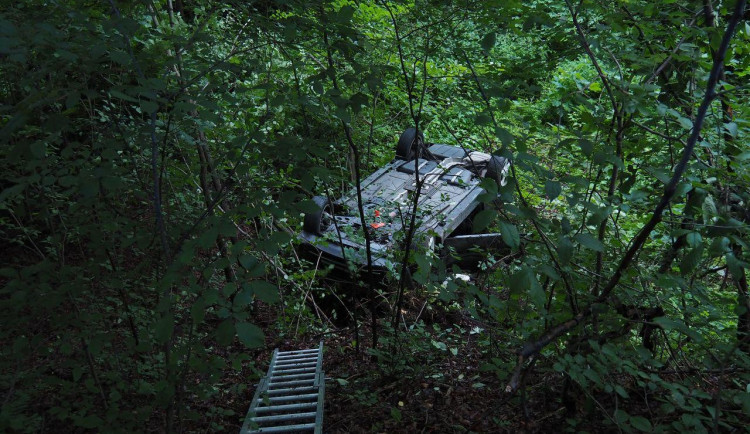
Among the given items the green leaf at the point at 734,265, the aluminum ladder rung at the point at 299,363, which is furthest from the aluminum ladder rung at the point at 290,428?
the green leaf at the point at 734,265

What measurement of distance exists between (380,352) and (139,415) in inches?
87.9

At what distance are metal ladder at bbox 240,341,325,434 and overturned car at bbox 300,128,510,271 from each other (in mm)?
1045

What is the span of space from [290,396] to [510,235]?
2723 mm

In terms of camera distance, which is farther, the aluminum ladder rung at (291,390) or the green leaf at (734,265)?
the aluminum ladder rung at (291,390)

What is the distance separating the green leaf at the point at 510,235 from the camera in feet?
6.65

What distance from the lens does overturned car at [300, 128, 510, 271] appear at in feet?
17.9

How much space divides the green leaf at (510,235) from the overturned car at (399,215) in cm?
256

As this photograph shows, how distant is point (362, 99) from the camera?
279cm

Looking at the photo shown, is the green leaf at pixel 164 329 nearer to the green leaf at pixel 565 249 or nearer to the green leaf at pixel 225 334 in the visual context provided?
the green leaf at pixel 225 334

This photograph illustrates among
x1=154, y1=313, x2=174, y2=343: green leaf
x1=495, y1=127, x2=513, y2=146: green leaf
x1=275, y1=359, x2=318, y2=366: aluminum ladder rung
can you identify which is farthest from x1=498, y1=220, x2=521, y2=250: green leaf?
x1=275, y1=359, x2=318, y2=366: aluminum ladder rung

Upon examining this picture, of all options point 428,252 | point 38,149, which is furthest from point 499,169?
point 38,149

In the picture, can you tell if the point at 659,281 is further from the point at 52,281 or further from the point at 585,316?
the point at 52,281

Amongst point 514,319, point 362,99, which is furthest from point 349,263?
point 362,99

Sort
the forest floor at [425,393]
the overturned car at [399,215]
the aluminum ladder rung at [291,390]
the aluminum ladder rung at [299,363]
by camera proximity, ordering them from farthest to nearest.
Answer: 1. the overturned car at [399,215]
2. the aluminum ladder rung at [299,363]
3. the aluminum ladder rung at [291,390]
4. the forest floor at [425,393]
